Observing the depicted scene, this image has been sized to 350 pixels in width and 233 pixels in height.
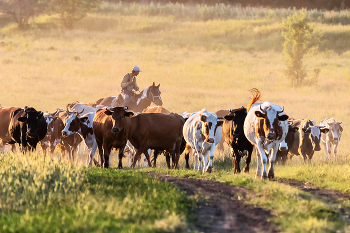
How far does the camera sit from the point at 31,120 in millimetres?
16578

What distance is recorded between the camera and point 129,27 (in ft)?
263

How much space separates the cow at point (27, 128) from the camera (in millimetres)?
16500

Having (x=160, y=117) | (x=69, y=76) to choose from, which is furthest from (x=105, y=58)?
(x=160, y=117)

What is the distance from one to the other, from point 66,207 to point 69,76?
43406mm

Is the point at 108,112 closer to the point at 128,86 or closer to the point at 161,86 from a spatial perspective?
the point at 128,86

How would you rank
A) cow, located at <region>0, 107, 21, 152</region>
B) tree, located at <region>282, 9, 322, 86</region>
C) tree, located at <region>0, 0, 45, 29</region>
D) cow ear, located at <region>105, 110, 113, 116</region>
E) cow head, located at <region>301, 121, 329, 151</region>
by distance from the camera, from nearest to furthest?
cow ear, located at <region>105, 110, 113, 116</region>, cow, located at <region>0, 107, 21, 152</region>, cow head, located at <region>301, 121, 329, 151</region>, tree, located at <region>282, 9, 322, 86</region>, tree, located at <region>0, 0, 45, 29</region>

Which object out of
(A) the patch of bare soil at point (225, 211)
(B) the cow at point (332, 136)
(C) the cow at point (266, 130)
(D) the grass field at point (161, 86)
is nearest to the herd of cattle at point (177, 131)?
(C) the cow at point (266, 130)

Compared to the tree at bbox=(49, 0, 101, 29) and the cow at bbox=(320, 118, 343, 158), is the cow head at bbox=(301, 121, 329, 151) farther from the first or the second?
the tree at bbox=(49, 0, 101, 29)

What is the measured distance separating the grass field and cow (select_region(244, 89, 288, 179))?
0.78 meters

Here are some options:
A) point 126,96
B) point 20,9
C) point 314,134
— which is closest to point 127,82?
point 126,96

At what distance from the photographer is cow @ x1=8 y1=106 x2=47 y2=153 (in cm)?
1650

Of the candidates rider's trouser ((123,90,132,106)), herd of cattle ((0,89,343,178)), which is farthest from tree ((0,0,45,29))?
herd of cattle ((0,89,343,178))

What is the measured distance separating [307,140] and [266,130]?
6.72 m

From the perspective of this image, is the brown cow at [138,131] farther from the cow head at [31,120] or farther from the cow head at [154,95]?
the cow head at [154,95]
